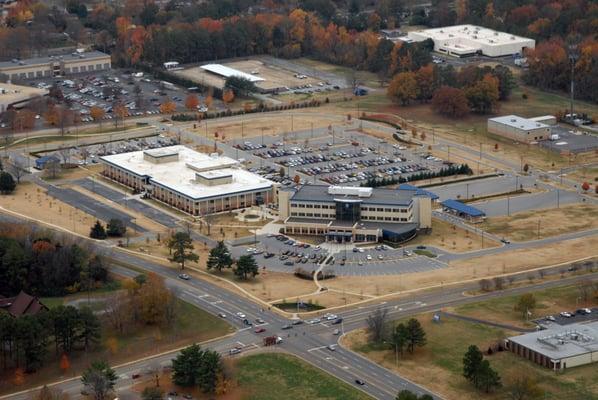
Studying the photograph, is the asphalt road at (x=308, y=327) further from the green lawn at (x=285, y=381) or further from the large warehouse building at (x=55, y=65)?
the large warehouse building at (x=55, y=65)

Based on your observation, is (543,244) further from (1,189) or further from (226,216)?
(1,189)

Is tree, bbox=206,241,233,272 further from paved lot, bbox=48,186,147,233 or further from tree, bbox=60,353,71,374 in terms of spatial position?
tree, bbox=60,353,71,374

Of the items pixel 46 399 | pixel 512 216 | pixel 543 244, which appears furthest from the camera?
pixel 512 216

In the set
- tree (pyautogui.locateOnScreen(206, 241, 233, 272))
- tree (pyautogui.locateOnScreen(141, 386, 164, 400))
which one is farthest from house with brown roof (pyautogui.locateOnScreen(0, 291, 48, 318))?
tree (pyautogui.locateOnScreen(206, 241, 233, 272))

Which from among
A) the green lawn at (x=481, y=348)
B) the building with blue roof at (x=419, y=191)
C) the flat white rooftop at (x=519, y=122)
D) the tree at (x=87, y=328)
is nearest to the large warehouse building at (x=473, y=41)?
the flat white rooftop at (x=519, y=122)

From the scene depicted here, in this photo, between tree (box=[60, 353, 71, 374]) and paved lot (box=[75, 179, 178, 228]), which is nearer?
tree (box=[60, 353, 71, 374])

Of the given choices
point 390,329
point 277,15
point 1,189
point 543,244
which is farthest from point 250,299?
point 277,15

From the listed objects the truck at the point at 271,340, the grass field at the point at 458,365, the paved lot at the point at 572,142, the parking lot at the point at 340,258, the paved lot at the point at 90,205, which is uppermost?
the truck at the point at 271,340
